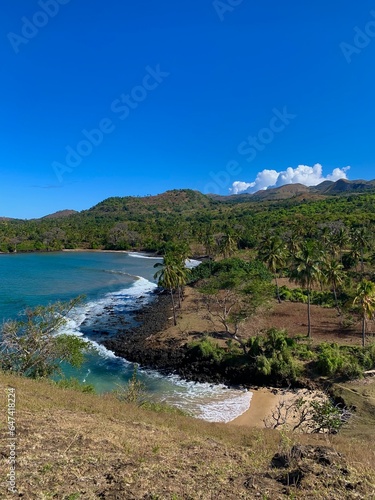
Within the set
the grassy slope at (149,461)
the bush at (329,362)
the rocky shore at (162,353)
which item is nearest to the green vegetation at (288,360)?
the bush at (329,362)

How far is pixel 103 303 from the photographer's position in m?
55.1

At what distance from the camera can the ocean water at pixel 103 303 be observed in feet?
86.6

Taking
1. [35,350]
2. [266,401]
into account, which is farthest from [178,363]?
[35,350]

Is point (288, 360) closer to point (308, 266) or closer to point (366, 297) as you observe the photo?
point (366, 297)

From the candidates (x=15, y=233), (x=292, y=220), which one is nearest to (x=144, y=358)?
(x=292, y=220)

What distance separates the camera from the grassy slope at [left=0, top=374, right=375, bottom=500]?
854 centimetres

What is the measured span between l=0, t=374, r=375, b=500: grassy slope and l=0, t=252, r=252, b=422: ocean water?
11746 millimetres

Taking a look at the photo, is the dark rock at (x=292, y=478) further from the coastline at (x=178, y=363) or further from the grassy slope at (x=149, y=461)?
the coastline at (x=178, y=363)

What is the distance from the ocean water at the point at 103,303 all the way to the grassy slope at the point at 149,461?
11746 mm

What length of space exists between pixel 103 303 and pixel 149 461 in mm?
46770

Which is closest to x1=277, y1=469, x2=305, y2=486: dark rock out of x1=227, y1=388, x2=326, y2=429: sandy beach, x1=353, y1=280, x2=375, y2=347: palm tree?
x1=227, y1=388, x2=326, y2=429: sandy beach

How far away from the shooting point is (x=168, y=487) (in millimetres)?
8703

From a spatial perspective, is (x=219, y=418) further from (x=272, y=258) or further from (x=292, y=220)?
(x=292, y=220)

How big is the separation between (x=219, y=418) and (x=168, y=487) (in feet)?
52.8
